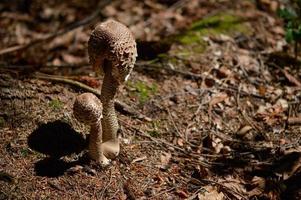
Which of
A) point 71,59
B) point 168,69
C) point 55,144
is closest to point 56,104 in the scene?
point 55,144

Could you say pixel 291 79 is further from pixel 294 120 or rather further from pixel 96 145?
pixel 96 145

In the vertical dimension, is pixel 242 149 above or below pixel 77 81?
below

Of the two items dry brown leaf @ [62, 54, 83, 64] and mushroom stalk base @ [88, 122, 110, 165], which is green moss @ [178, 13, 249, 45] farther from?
mushroom stalk base @ [88, 122, 110, 165]

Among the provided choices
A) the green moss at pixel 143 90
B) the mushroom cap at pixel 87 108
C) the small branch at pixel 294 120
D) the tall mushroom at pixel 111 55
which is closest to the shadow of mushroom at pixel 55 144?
the tall mushroom at pixel 111 55

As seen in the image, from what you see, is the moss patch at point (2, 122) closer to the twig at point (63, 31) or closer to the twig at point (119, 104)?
the twig at point (119, 104)

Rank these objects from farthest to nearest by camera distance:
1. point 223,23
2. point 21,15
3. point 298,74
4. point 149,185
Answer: point 21,15 < point 223,23 < point 298,74 < point 149,185

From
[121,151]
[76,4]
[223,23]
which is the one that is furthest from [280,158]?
[76,4]

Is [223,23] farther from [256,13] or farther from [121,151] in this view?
[121,151]
